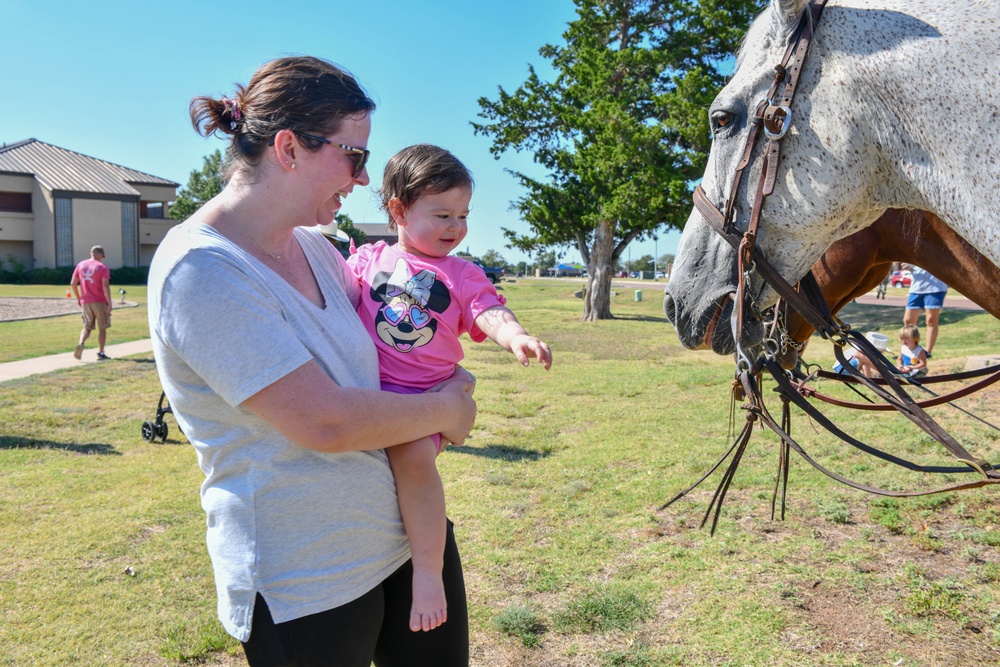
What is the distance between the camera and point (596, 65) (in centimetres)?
2131

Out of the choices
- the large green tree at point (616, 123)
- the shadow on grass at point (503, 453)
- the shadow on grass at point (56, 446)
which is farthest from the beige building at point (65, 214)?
the shadow on grass at point (503, 453)

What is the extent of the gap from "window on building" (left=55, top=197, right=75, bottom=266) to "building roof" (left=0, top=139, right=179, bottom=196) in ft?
3.64

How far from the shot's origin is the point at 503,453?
6910 millimetres

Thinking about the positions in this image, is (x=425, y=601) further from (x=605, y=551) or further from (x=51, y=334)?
(x=51, y=334)

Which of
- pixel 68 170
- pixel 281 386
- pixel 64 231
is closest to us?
pixel 281 386

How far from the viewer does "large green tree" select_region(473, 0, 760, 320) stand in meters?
19.3

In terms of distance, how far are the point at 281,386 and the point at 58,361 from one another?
43.5 feet

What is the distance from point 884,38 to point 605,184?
19924 mm

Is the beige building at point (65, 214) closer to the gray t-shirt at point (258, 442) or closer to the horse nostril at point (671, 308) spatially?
the horse nostril at point (671, 308)

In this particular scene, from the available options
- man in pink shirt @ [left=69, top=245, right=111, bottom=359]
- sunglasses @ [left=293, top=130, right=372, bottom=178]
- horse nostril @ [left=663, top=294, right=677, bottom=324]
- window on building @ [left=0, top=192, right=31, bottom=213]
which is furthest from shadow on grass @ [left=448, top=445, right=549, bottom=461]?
window on building @ [left=0, top=192, right=31, bottom=213]

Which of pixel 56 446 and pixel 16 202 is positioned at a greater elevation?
pixel 16 202

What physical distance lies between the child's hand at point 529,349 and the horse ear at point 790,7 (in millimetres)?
1227

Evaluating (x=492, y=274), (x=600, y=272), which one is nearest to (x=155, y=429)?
(x=600, y=272)

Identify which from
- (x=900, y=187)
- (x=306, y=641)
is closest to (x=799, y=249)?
(x=900, y=187)
